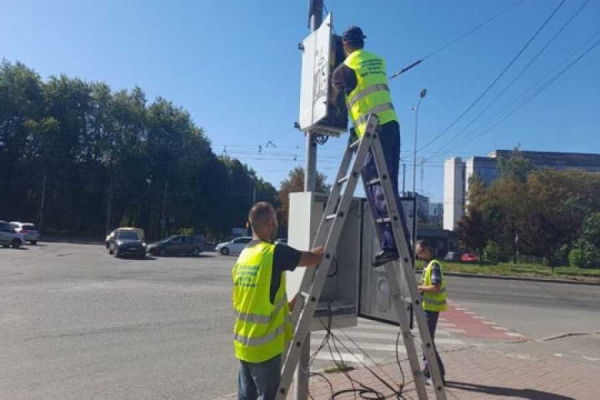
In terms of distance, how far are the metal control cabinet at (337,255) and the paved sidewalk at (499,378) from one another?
1718mm

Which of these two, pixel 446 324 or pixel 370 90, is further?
pixel 446 324

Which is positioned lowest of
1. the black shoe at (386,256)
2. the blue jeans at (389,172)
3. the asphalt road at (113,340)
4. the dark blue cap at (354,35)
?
the asphalt road at (113,340)

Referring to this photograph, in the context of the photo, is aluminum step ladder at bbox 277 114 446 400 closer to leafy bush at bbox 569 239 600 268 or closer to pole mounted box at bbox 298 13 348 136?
pole mounted box at bbox 298 13 348 136

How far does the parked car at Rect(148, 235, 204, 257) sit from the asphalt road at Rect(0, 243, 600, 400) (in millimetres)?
15508

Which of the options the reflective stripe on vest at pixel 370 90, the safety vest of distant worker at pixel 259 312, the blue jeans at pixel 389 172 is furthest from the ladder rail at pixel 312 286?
the reflective stripe on vest at pixel 370 90

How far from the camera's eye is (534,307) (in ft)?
53.6

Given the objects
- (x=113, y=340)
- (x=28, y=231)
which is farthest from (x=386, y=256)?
(x=28, y=231)

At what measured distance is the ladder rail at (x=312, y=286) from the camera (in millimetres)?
3328

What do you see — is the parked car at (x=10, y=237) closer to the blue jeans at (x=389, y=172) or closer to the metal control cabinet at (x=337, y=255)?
the metal control cabinet at (x=337, y=255)

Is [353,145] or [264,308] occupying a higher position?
[353,145]

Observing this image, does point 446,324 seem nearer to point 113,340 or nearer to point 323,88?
point 113,340

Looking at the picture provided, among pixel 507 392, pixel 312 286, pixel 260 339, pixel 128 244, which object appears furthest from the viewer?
pixel 128 244

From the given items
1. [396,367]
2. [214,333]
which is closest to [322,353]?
[396,367]

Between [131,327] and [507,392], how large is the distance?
6810 millimetres
